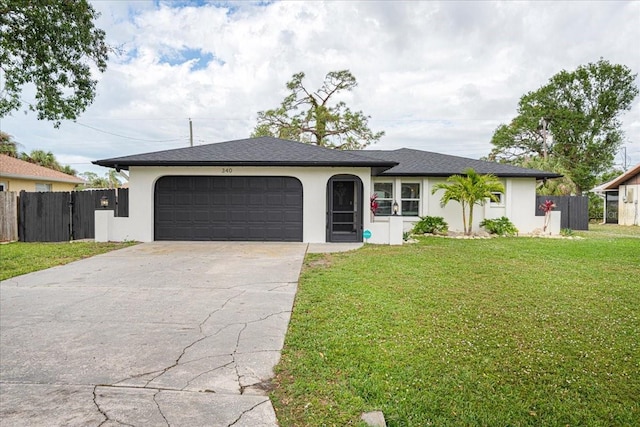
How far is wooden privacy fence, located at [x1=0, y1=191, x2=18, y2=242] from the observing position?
12391 mm

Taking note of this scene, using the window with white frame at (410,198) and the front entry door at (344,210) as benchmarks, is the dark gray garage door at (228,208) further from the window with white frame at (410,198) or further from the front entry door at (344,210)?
the window with white frame at (410,198)

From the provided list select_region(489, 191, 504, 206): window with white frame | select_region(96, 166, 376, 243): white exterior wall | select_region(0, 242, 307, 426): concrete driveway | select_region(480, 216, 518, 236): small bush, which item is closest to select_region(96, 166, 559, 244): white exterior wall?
select_region(96, 166, 376, 243): white exterior wall

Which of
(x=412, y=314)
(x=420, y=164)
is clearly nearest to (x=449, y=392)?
(x=412, y=314)

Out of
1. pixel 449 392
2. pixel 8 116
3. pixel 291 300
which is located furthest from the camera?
pixel 8 116

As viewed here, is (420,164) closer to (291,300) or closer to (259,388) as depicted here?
(291,300)

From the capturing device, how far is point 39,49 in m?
8.39

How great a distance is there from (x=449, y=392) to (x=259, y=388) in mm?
1485

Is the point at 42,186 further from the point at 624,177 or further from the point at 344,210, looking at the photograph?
the point at 624,177

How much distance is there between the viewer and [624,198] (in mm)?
22984

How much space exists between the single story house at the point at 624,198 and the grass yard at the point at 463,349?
1921 centimetres

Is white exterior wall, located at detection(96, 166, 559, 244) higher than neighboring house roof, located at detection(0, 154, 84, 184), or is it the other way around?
neighboring house roof, located at detection(0, 154, 84, 184)

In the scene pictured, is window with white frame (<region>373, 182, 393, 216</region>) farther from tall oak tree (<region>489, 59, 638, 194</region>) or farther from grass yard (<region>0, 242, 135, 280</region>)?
→ tall oak tree (<region>489, 59, 638, 194</region>)

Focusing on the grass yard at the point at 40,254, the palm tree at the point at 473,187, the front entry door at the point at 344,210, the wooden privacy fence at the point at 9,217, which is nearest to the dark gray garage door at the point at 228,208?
the front entry door at the point at 344,210

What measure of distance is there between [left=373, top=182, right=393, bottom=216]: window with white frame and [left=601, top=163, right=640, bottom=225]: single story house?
53.0ft
